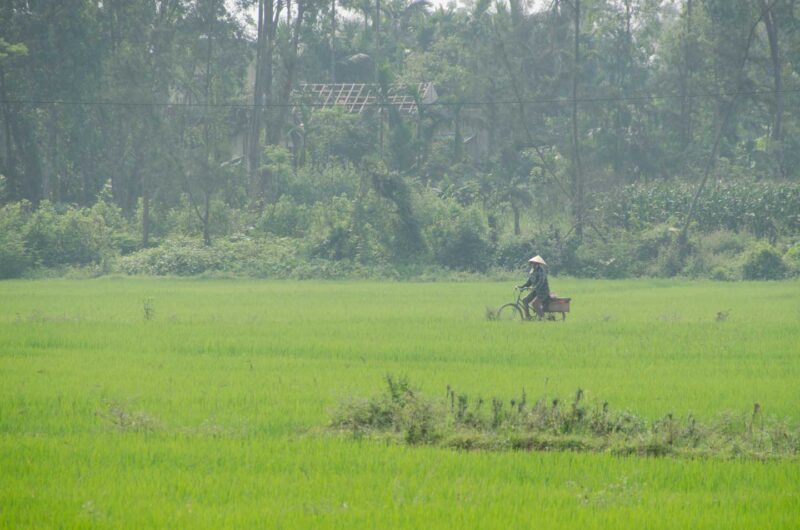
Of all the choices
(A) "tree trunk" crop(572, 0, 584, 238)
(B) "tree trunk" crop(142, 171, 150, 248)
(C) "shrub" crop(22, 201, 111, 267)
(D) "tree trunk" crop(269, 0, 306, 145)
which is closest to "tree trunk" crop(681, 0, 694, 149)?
(A) "tree trunk" crop(572, 0, 584, 238)

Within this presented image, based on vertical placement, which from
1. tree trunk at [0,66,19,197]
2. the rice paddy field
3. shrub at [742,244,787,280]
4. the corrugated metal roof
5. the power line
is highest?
the corrugated metal roof

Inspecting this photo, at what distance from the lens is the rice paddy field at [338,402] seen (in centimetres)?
717

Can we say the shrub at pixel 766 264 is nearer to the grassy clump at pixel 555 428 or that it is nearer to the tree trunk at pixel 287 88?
the tree trunk at pixel 287 88

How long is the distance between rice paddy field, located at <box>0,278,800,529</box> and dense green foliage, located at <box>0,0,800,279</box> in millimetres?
14722

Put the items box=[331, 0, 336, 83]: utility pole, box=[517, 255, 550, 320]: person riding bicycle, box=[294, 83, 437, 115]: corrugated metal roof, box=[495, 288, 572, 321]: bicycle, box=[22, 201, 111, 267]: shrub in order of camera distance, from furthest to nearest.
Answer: box=[331, 0, 336, 83]: utility pole, box=[294, 83, 437, 115]: corrugated metal roof, box=[22, 201, 111, 267]: shrub, box=[495, 288, 572, 321]: bicycle, box=[517, 255, 550, 320]: person riding bicycle

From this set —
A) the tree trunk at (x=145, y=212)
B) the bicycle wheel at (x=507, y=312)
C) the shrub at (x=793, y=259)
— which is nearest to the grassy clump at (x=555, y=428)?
the bicycle wheel at (x=507, y=312)

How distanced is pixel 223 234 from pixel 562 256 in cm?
1266

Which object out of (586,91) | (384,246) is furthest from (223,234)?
(586,91)

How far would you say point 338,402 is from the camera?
33.5 ft

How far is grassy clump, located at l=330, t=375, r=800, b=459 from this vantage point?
9086 mm

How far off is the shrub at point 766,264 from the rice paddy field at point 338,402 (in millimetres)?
12041

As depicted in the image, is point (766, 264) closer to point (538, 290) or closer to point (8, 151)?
point (538, 290)

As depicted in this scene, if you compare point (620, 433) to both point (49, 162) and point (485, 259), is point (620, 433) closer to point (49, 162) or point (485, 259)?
point (485, 259)

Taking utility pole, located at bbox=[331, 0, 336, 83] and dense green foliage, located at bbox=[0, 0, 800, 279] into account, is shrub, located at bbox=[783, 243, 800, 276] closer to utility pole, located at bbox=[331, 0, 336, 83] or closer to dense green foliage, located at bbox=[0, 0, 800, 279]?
dense green foliage, located at bbox=[0, 0, 800, 279]
